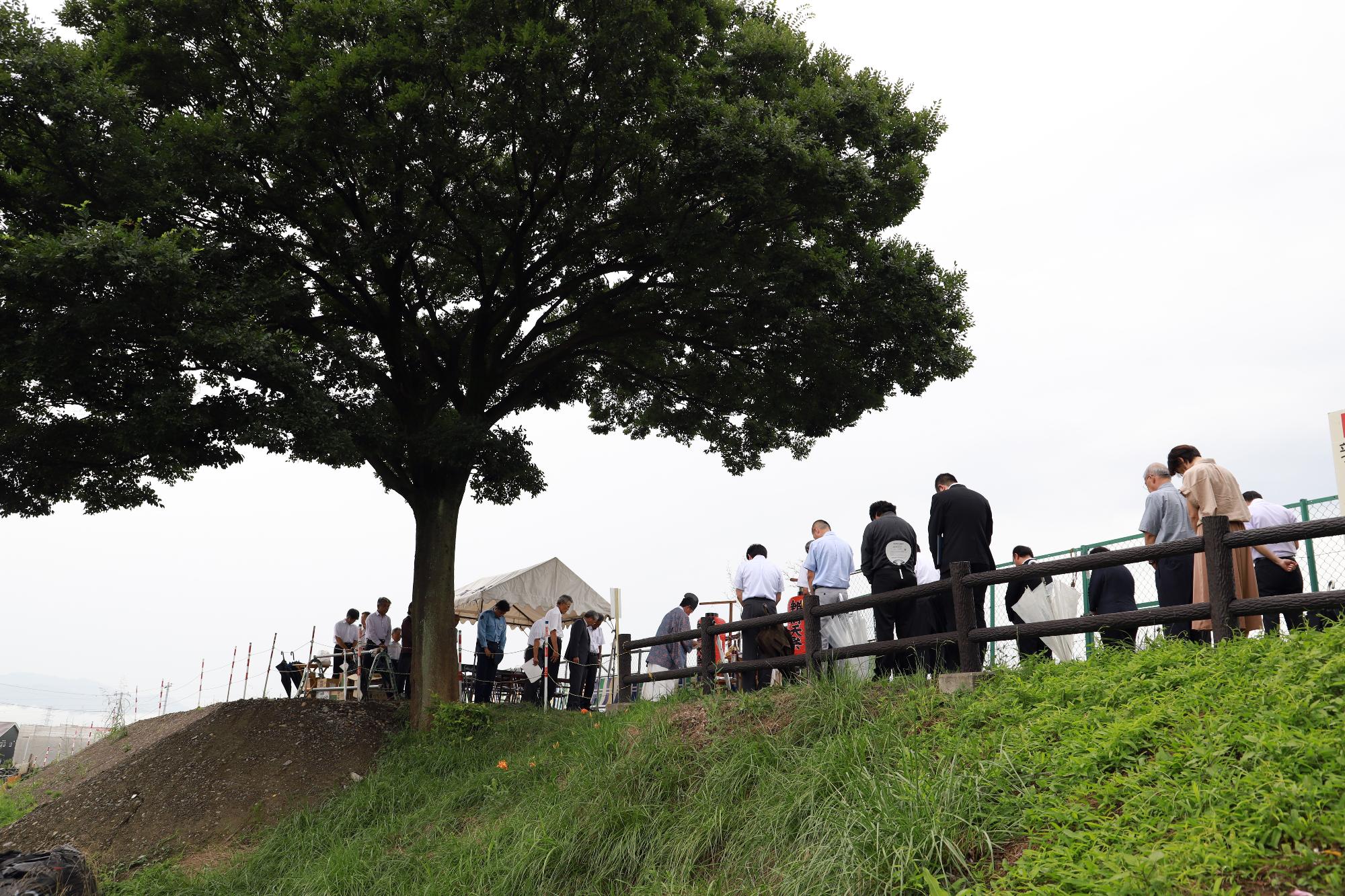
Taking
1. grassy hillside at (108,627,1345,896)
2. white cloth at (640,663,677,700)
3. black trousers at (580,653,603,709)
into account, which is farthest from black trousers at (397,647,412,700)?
grassy hillside at (108,627,1345,896)

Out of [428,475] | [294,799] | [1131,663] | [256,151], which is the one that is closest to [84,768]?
[294,799]

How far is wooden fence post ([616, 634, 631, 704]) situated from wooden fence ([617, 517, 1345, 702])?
2.38 m

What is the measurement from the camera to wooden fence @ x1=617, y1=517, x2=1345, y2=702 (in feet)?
20.9

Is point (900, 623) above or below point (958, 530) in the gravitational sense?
below

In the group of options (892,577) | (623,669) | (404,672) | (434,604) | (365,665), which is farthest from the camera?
(365,665)

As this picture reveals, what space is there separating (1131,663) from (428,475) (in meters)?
10.3

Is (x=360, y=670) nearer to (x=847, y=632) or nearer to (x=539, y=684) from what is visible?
(x=539, y=684)

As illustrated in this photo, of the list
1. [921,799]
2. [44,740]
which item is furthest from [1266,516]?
[44,740]

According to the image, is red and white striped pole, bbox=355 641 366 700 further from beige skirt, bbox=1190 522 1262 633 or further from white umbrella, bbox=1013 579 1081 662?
beige skirt, bbox=1190 522 1262 633

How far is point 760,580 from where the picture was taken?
11.6 meters

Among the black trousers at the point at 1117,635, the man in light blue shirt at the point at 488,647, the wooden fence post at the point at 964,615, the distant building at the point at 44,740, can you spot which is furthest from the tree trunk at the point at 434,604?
the distant building at the point at 44,740

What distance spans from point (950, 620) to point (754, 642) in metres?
2.88

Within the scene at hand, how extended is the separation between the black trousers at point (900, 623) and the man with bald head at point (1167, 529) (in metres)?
1.96

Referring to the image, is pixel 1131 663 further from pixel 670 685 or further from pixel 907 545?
pixel 670 685
